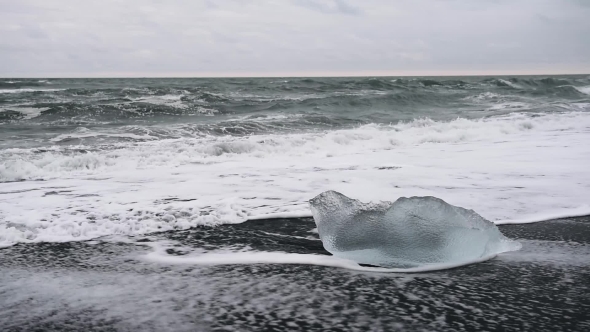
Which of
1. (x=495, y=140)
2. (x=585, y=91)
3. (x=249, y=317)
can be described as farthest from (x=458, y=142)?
(x=585, y=91)

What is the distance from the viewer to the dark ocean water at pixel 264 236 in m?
2.12

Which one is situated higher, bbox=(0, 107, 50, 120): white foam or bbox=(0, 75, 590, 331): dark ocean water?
bbox=(0, 107, 50, 120): white foam

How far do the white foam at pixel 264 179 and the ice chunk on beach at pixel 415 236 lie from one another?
95 centimetres

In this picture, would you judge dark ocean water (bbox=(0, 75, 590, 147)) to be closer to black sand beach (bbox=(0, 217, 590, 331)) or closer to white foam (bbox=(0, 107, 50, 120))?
white foam (bbox=(0, 107, 50, 120))

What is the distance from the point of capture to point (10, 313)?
2.14 m

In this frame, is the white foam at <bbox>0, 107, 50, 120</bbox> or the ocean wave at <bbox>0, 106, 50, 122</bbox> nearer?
the ocean wave at <bbox>0, 106, 50, 122</bbox>

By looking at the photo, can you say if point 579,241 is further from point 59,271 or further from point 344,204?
point 59,271

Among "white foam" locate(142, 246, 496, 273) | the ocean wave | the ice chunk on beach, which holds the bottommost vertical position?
"white foam" locate(142, 246, 496, 273)

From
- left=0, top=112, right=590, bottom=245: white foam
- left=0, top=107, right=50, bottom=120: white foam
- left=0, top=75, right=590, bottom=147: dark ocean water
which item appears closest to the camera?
left=0, top=112, right=590, bottom=245: white foam

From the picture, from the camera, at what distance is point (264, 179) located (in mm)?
5590

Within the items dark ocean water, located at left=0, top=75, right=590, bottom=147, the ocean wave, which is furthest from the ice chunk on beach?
the ocean wave

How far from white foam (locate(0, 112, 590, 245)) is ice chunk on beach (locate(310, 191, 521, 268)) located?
946 millimetres

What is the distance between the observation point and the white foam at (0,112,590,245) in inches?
153

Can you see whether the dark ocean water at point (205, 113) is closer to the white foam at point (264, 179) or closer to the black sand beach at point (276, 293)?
the white foam at point (264, 179)
